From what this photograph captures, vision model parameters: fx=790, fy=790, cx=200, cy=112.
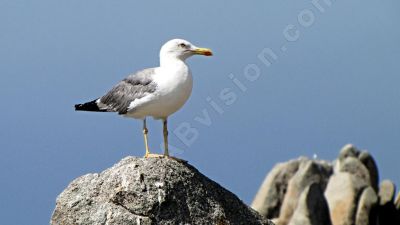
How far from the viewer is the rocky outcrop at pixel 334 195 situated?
2141 cm

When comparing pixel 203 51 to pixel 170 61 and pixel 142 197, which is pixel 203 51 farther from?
pixel 142 197

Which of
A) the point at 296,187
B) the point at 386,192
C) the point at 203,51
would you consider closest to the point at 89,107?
the point at 203,51

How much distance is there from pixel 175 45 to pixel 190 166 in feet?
4.50

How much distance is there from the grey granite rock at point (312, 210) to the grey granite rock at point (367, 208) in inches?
42.2

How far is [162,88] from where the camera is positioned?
28.1ft

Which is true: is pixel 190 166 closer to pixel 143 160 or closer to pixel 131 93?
pixel 143 160

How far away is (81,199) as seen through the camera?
814cm

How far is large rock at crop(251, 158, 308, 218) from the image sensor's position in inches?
1038

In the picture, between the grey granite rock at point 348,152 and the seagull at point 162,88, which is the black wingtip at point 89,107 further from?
the grey granite rock at point 348,152

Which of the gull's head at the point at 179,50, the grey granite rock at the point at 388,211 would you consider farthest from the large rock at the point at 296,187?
the gull's head at the point at 179,50

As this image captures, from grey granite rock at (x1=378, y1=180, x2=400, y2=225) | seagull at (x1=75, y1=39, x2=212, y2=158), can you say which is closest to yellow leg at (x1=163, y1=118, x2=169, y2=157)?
seagull at (x1=75, y1=39, x2=212, y2=158)

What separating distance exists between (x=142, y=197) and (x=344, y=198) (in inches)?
601

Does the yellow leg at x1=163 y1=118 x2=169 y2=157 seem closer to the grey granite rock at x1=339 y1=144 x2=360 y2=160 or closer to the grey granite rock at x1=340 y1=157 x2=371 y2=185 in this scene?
the grey granite rock at x1=340 y1=157 x2=371 y2=185

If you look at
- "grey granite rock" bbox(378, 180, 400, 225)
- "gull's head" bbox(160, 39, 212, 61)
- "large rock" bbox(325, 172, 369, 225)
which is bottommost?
"grey granite rock" bbox(378, 180, 400, 225)
